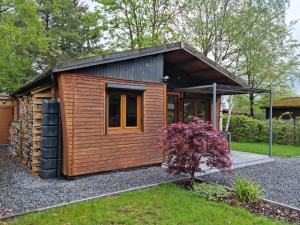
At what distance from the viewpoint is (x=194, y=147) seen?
5.79 m

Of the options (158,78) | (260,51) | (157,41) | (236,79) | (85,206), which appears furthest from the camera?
(157,41)

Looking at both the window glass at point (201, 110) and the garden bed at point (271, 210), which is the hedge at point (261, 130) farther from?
the garden bed at point (271, 210)

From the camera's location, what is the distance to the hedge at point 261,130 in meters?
14.9

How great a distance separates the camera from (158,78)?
8148 mm

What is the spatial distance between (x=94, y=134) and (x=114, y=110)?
923 mm

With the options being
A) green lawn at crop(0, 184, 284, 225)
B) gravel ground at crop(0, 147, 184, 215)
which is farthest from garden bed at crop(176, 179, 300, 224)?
gravel ground at crop(0, 147, 184, 215)

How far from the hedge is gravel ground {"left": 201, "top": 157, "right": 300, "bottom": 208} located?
228 inches

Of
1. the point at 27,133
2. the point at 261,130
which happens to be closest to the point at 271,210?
the point at 27,133

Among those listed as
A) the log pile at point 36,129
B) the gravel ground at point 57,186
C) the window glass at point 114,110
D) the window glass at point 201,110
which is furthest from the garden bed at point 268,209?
the window glass at point 201,110

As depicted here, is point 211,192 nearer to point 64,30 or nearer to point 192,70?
point 192,70

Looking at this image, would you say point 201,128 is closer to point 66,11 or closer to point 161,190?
→ point 161,190

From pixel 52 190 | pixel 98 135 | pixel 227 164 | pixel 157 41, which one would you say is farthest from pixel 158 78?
pixel 157 41

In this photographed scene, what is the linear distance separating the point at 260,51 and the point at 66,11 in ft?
52.3

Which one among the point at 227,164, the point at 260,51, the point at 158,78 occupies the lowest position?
the point at 227,164
